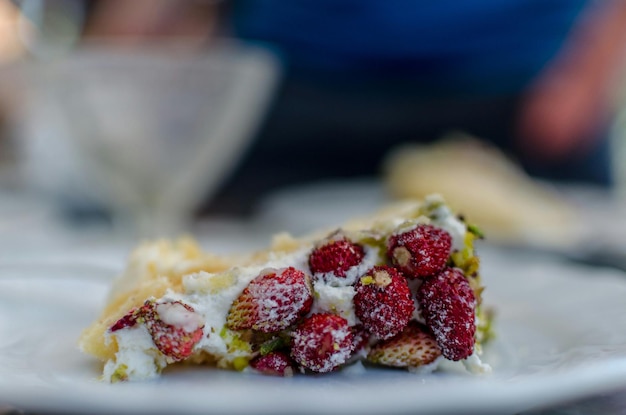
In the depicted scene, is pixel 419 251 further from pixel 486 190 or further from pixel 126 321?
pixel 486 190

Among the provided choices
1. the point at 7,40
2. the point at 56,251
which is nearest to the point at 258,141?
the point at 7,40

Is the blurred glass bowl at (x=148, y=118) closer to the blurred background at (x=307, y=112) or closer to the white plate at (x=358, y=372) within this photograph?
the blurred background at (x=307, y=112)

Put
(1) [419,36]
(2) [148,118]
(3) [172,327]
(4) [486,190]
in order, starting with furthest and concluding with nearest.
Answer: (1) [419,36], (4) [486,190], (2) [148,118], (3) [172,327]

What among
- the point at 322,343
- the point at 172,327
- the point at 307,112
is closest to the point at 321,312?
the point at 322,343

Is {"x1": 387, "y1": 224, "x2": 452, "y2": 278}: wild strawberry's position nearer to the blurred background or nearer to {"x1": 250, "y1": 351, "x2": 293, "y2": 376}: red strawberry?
Result: {"x1": 250, "y1": 351, "x2": 293, "y2": 376}: red strawberry

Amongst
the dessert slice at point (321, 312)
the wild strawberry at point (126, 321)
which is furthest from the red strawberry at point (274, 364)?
the wild strawberry at point (126, 321)

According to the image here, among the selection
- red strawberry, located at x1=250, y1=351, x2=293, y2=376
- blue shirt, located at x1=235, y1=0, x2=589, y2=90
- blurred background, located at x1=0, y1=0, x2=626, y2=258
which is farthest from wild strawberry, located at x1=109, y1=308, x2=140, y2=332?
blue shirt, located at x1=235, y1=0, x2=589, y2=90

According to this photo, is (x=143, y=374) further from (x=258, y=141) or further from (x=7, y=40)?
(x=7, y=40)
